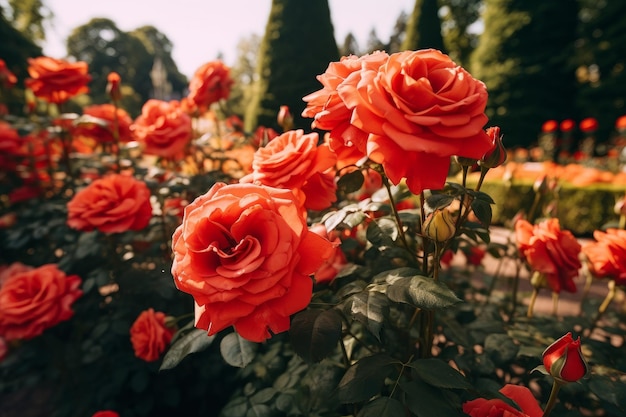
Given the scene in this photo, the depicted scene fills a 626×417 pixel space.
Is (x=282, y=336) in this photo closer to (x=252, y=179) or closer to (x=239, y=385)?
(x=239, y=385)

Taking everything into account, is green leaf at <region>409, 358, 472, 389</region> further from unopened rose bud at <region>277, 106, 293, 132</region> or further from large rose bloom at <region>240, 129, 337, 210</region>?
unopened rose bud at <region>277, 106, 293, 132</region>

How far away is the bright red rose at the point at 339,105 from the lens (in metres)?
0.66

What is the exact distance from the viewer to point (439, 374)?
26.0 inches

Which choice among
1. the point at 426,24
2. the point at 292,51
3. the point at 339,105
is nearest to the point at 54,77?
the point at 339,105

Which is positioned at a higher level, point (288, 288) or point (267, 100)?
point (288, 288)

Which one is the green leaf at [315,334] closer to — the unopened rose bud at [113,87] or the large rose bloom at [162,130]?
the large rose bloom at [162,130]

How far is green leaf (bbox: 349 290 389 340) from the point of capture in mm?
621

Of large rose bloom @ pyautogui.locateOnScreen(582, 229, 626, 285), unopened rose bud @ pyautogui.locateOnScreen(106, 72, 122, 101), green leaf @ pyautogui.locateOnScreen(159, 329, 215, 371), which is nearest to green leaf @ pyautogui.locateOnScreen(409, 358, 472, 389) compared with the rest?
green leaf @ pyautogui.locateOnScreen(159, 329, 215, 371)

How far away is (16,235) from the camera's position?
1709 mm

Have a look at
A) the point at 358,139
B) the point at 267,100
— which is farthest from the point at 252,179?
the point at 267,100

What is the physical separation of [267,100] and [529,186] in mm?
→ 4070

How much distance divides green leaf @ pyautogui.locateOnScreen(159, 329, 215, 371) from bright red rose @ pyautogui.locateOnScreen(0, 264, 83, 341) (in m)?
0.68

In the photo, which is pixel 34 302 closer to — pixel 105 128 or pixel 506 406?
pixel 105 128

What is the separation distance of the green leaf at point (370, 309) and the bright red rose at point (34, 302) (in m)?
1.11
